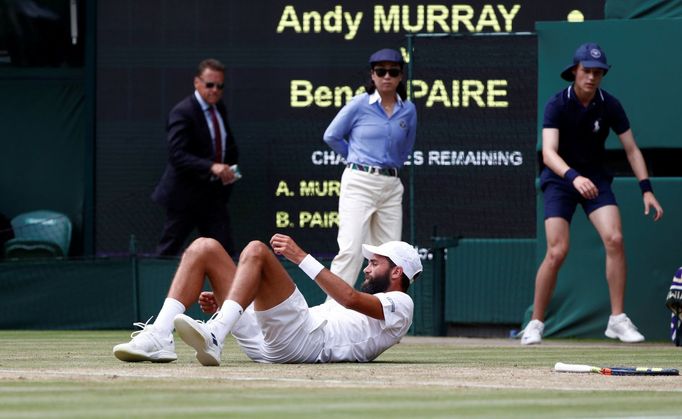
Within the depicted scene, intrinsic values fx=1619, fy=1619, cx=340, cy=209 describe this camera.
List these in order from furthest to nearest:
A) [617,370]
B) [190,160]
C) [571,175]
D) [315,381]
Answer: [190,160] → [571,175] → [617,370] → [315,381]

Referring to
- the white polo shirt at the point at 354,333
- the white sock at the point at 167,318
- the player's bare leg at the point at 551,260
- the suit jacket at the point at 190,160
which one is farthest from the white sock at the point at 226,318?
the suit jacket at the point at 190,160

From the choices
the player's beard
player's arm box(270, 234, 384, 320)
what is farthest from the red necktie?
player's arm box(270, 234, 384, 320)

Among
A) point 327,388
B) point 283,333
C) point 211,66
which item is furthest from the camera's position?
point 211,66

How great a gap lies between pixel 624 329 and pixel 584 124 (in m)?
1.40

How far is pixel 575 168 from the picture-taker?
11.0 m

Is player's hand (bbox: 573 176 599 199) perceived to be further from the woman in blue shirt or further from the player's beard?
the player's beard

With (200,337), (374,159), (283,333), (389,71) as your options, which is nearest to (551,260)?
(374,159)

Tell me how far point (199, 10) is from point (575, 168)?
372cm

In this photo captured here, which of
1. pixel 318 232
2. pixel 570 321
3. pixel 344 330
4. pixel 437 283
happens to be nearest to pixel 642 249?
pixel 570 321

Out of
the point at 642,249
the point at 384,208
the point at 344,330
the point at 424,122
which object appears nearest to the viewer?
the point at 344,330

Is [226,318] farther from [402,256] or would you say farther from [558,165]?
[558,165]

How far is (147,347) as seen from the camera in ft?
24.2

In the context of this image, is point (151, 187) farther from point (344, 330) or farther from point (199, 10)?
point (344, 330)

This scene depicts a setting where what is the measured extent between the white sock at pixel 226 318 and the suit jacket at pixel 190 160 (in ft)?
18.2
